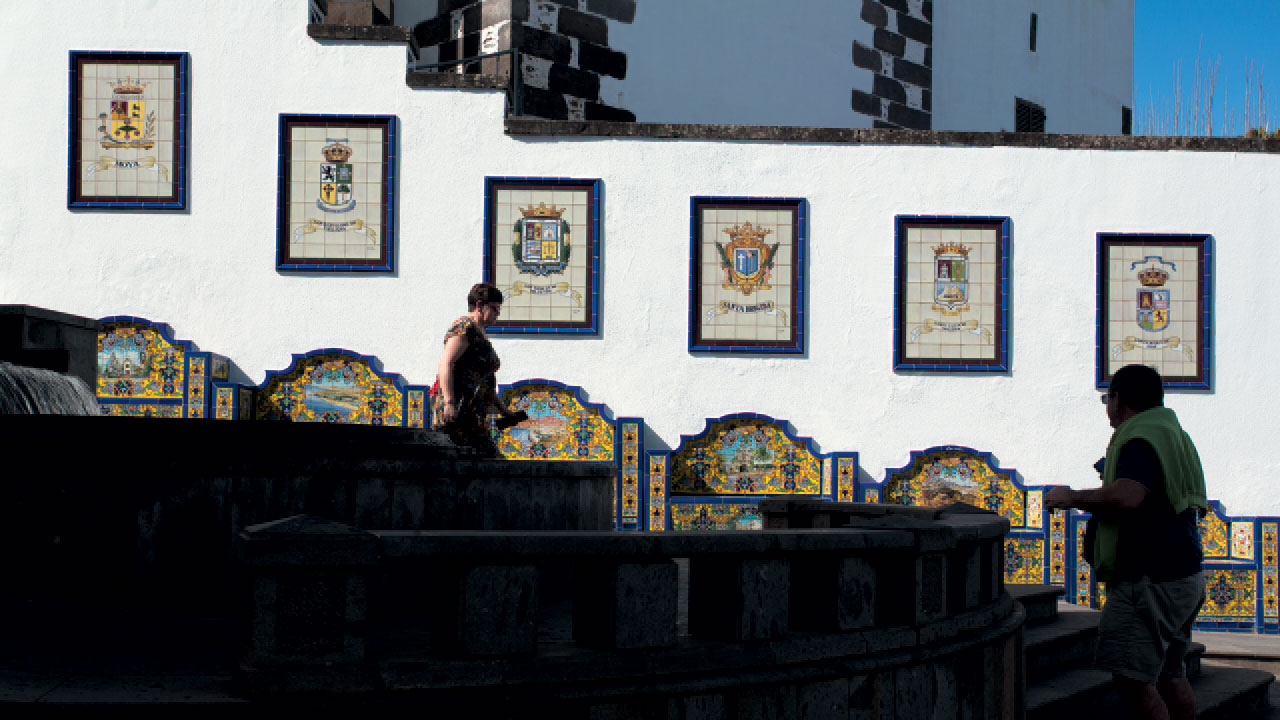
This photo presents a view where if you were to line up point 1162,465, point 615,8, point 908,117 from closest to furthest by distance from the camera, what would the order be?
1. point 1162,465
2. point 615,8
3. point 908,117

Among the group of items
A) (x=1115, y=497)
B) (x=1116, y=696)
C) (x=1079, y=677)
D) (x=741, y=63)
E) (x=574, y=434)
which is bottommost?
(x=1116, y=696)

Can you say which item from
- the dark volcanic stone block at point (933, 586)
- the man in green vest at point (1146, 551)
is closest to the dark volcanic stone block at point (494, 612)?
the dark volcanic stone block at point (933, 586)

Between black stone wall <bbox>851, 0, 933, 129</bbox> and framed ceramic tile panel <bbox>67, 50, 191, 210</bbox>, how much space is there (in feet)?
22.5

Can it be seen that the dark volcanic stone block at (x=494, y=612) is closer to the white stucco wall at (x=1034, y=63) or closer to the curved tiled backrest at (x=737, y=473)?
the curved tiled backrest at (x=737, y=473)

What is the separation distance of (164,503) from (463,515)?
1.17 meters

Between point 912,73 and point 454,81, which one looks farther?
point 912,73

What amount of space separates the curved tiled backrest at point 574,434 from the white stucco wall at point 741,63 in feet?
9.81

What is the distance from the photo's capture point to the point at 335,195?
916 centimetres

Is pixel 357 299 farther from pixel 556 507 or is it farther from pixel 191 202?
pixel 556 507

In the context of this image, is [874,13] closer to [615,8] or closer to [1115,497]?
[615,8]

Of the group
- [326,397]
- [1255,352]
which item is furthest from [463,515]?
[1255,352]

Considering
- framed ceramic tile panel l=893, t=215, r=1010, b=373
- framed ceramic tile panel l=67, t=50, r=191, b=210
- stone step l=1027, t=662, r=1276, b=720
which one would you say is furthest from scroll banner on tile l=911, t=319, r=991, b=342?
framed ceramic tile panel l=67, t=50, r=191, b=210

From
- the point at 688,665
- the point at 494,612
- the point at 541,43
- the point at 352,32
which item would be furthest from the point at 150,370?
the point at 688,665

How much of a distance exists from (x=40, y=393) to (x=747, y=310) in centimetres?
530
